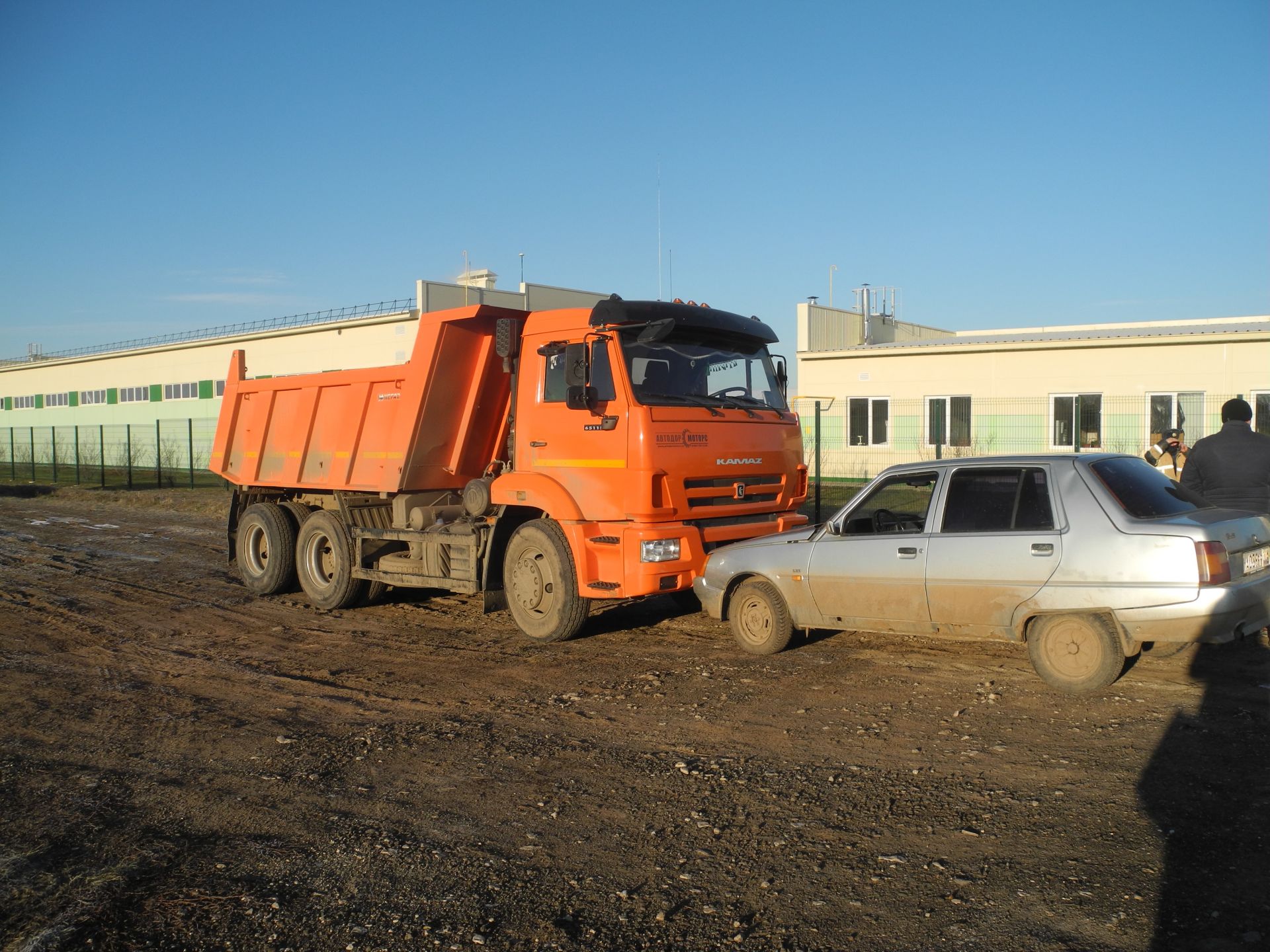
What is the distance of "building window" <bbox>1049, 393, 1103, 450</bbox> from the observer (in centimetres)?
2102

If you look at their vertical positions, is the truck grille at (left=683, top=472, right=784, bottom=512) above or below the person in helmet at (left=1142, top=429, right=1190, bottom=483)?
below

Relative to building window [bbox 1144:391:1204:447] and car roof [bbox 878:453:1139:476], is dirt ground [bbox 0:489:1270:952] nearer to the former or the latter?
car roof [bbox 878:453:1139:476]

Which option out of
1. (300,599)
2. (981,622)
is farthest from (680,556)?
(300,599)

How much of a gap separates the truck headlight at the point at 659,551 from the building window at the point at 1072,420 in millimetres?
13665

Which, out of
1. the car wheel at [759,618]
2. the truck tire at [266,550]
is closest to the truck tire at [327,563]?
the truck tire at [266,550]

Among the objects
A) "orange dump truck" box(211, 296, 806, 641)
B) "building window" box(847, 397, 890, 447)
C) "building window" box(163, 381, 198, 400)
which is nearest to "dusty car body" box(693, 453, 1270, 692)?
"orange dump truck" box(211, 296, 806, 641)

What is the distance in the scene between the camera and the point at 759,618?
28.0 ft

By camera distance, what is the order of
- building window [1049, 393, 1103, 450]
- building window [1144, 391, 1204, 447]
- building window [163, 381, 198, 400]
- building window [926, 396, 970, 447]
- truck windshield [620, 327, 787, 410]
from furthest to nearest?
building window [163, 381, 198, 400], building window [926, 396, 970, 447], building window [1144, 391, 1204, 447], building window [1049, 393, 1103, 450], truck windshield [620, 327, 787, 410]

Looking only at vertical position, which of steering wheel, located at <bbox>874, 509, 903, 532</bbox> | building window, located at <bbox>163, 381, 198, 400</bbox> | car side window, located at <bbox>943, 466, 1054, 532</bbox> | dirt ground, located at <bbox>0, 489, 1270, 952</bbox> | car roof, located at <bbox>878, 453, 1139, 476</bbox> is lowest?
dirt ground, located at <bbox>0, 489, 1270, 952</bbox>

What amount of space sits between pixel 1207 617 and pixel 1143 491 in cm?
106

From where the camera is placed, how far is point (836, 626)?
8.04 metres

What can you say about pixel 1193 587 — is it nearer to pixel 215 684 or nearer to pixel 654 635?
pixel 654 635

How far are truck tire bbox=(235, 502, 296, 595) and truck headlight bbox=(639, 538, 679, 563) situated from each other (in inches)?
225

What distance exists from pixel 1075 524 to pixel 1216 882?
10.3 feet
